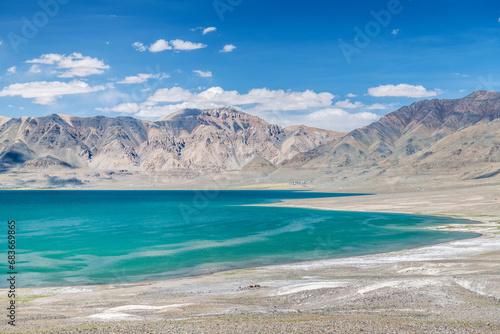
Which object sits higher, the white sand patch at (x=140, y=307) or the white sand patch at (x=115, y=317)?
the white sand patch at (x=115, y=317)

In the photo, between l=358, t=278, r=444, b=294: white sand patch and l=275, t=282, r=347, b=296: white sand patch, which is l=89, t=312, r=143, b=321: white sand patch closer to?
l=275, t=282, r=347, b=296: white sand patch

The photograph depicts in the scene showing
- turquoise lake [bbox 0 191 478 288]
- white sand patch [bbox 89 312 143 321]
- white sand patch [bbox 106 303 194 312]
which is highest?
white sand patch [bbox 89 312 143 321]

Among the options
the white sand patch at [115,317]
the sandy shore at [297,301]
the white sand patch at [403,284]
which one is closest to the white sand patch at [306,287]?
the sandy shore at [297,301]

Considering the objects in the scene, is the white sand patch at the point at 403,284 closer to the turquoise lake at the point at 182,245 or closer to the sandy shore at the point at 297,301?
the sandy shore at the point at 297,301

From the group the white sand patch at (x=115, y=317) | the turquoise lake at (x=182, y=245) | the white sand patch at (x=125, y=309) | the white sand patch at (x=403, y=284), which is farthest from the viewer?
the turquoise lake at (x=182, y=245)

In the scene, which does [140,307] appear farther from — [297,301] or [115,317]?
[297,301]

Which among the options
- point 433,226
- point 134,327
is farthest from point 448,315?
point 433,226

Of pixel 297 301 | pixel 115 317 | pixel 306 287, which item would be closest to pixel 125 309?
pixel 115 317

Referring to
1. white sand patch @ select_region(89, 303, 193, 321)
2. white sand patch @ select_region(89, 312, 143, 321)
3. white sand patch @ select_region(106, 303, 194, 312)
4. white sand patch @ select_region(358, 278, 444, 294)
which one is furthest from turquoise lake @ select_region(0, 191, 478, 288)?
white sand patch @ select_region(358, 278, 444, 294)

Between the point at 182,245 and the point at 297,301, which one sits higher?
the point at 297,301
